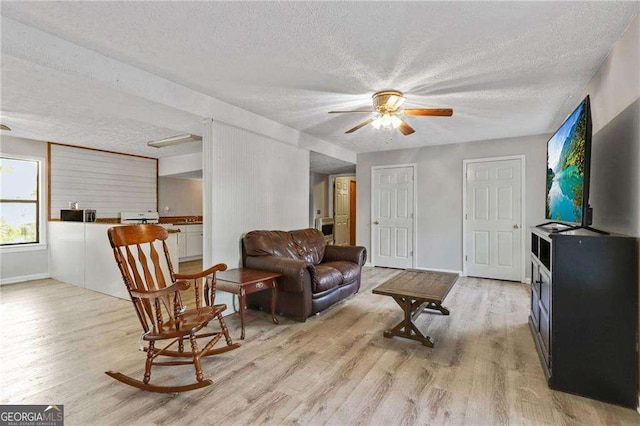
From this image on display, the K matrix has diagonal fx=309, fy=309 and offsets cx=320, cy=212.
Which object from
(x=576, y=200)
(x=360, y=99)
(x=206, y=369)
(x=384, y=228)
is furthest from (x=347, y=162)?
(x=206, y=369)

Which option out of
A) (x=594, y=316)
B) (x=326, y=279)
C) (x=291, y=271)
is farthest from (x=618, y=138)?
(x=291, y=271)

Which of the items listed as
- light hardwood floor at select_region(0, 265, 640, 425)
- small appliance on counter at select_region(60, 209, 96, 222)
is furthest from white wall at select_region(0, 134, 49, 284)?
light hardwood floor at select_region(0, 265, 640, 425)

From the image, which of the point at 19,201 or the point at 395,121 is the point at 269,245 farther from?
the point at 19,201

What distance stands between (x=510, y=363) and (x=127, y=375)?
284cm

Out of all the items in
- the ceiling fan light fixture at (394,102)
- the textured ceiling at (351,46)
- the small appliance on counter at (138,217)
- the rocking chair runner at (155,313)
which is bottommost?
the rocking chair runner at (155,313)

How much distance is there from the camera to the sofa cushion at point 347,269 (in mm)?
3732

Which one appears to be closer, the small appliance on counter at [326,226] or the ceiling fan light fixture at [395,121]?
the ceiling fan light fixture at [395,121]

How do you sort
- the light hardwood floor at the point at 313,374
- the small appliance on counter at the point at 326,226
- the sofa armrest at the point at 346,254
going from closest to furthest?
the light hardwood floor at the point at 313,374 < the sofa armrest at the point at 346,254 < the small appliance on counter at the point at 326,226

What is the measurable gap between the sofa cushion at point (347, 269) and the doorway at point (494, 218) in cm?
239

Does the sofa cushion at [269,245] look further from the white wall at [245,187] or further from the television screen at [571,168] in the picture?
the television screen at [571,168]

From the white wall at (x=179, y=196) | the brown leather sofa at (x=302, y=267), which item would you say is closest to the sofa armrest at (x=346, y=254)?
the brown leather sofa at (x=302, y=267)

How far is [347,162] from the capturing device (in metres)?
6.11

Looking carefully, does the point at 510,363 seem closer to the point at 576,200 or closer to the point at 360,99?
the point at 576,200

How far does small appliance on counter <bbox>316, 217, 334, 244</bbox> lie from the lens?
25.6 ft
